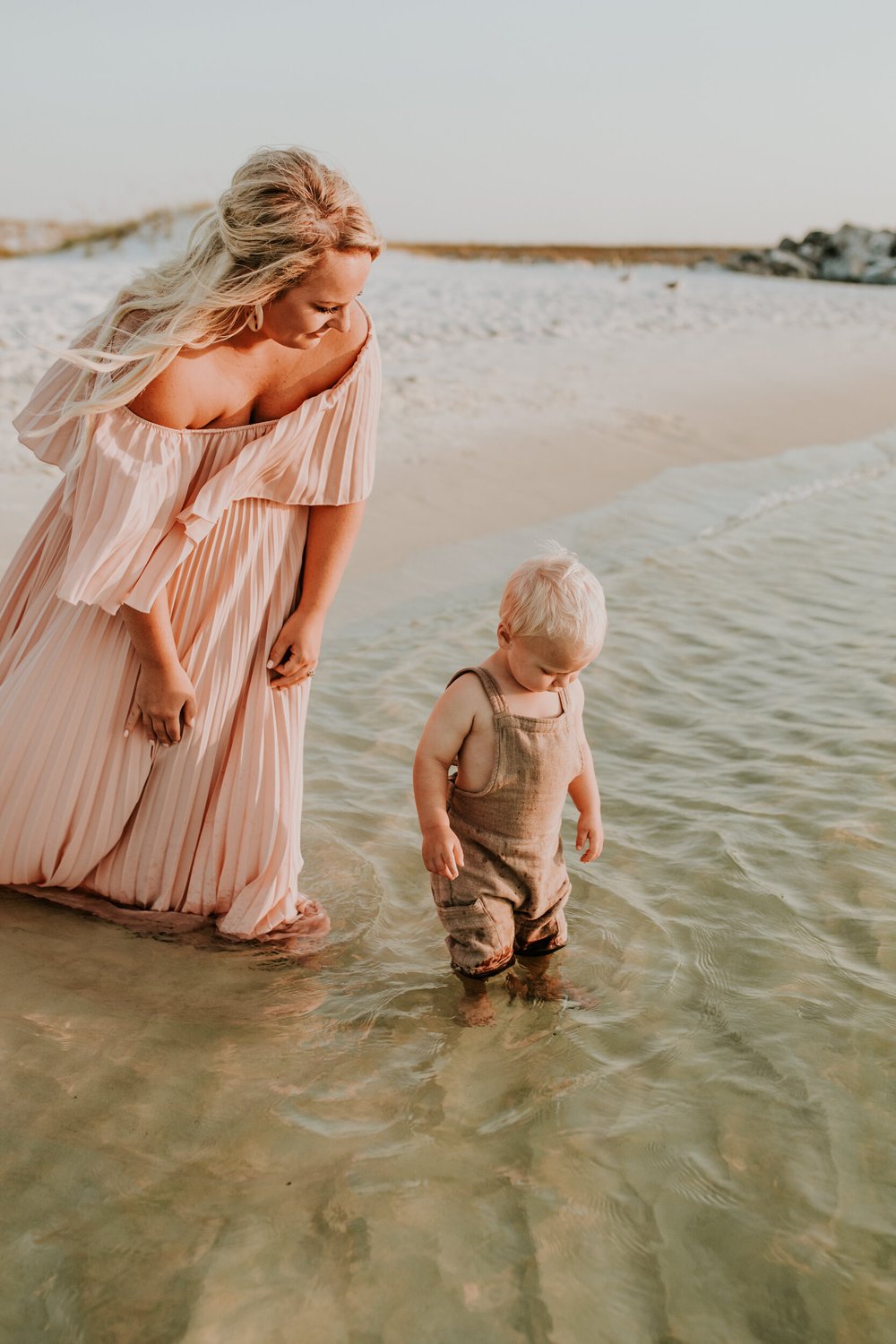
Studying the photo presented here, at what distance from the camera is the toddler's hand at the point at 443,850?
8.77 feet

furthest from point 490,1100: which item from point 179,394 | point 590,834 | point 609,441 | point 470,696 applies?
point 609,441

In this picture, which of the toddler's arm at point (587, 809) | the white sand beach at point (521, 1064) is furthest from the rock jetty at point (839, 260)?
the toddler's arm at point (587, 809)

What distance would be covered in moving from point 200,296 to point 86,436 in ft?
1.21

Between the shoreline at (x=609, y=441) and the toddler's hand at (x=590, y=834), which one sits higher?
the shoreline at (x=609, y=441)

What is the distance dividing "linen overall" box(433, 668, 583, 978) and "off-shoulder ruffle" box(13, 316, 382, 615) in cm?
Answer: 60

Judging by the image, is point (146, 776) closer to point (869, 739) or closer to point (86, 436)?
point (86, 436)

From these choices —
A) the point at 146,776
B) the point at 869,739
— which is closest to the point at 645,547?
the point at 869,739

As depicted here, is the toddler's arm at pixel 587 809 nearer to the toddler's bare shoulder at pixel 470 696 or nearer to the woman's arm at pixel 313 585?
the toddler's bare shoulder at pixel 470 696

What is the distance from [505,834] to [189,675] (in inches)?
33.2

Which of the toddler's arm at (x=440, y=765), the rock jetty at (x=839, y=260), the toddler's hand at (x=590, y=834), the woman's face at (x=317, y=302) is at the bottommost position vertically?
the toddler's hand at (x=590, y=834)

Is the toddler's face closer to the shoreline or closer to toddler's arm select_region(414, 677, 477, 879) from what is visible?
toddler's arm select_region(414, 677, 477, 879)

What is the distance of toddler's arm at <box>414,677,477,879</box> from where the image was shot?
2695 millimetres

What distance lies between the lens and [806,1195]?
2.46m

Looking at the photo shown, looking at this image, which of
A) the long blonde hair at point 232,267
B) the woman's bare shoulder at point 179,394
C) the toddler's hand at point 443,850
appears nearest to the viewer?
the long blonde hair at point 232,267
